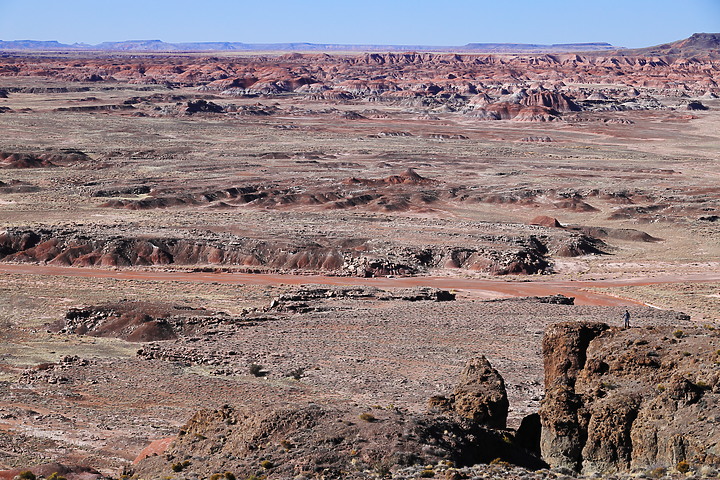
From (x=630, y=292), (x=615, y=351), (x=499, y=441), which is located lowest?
(x=630, y=292)

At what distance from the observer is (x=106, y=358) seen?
131 feet

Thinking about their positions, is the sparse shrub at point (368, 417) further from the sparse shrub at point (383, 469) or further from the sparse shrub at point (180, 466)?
the sparse shrub at point (180, 466)

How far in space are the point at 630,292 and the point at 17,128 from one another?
119 meters

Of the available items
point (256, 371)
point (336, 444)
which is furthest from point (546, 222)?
point (336, 444)

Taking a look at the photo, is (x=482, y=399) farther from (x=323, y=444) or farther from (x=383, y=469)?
(x=323, y=444)

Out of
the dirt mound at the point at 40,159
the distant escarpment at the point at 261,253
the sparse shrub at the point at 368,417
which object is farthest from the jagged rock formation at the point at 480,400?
the dirt mound at the point at 40,159

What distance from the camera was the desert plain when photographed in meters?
32.6

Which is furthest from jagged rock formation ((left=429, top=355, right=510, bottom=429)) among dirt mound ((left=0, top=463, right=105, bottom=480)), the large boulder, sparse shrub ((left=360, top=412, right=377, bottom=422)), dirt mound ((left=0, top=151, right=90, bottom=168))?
dirt mound ((left=0, top=151, right=90, bottom=168))

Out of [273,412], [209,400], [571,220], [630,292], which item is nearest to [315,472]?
[273,412]

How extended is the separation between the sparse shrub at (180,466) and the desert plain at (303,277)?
4 cm

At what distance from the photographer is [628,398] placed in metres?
21.4

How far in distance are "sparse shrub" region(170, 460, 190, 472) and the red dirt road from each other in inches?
1389

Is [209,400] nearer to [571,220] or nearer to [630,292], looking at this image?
[630,292]

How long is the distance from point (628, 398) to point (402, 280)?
1533 inches
